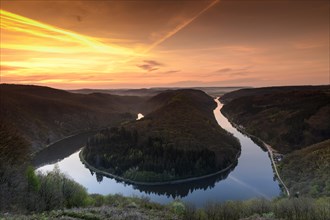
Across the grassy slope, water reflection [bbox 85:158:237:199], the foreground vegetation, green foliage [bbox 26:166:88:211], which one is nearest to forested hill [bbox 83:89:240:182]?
water reflection [bbox 85:158:237:199]

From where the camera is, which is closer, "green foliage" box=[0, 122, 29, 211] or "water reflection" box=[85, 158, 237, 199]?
"green foliage" box=[0, 122, 29, 211]

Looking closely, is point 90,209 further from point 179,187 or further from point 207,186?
point 207,186

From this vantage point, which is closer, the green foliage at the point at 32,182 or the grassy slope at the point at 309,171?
the green foliage at the point at 32,182

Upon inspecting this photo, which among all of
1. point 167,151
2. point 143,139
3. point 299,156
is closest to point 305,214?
point 299,156

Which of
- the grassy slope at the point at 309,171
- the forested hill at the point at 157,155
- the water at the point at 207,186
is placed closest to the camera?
the grassy slope at the point at 309,171

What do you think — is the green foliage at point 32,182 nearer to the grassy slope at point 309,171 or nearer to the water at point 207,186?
the water at point 207,186

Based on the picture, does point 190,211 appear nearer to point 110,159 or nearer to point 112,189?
point 112,189

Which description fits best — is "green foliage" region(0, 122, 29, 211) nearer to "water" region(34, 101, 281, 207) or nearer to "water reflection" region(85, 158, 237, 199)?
"water" region(34, 101, 281, 207)

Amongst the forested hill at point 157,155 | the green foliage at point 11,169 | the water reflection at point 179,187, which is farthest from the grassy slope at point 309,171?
the green foliage at point 11,169
